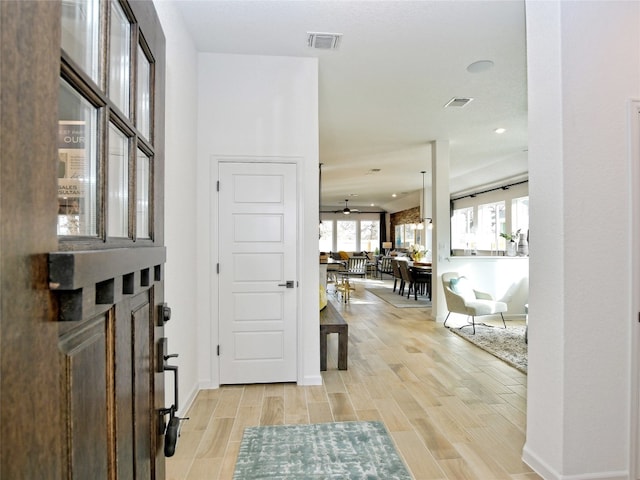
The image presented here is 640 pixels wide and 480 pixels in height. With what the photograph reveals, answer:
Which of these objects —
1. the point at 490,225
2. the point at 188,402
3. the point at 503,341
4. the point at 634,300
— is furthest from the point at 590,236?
the point at 490,225

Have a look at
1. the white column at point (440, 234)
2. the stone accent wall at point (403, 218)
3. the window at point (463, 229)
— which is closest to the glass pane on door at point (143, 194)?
the white column at point (440, 234)

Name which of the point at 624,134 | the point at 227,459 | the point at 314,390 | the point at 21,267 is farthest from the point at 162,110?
the point at 314,390

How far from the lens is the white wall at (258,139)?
3.25 m

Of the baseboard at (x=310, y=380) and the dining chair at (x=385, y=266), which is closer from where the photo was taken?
the baseboard at (x=310, y=380)

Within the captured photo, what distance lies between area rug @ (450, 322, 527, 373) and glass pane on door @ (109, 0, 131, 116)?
4100 millimetres

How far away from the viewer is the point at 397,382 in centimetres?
340

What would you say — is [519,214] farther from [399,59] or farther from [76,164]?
[76,164]

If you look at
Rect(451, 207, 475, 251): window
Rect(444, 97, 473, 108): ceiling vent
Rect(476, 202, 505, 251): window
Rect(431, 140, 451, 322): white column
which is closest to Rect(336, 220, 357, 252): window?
Rect(451, 207, 475, 251): window

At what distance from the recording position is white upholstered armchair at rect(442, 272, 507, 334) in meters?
5.11

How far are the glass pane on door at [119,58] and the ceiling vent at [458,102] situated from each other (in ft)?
13.8

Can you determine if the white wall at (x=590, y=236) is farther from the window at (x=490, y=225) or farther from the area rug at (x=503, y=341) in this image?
the window at (x=490, y=225)

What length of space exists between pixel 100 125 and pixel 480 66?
3.72 meters

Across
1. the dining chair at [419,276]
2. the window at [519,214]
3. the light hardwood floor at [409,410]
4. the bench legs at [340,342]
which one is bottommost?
the light hardwood floor at [409,410]

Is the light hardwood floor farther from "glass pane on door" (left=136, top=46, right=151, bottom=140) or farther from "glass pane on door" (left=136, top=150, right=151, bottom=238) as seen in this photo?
"glass pane on door" (left=136, top=46, right=151, bottom=140)
